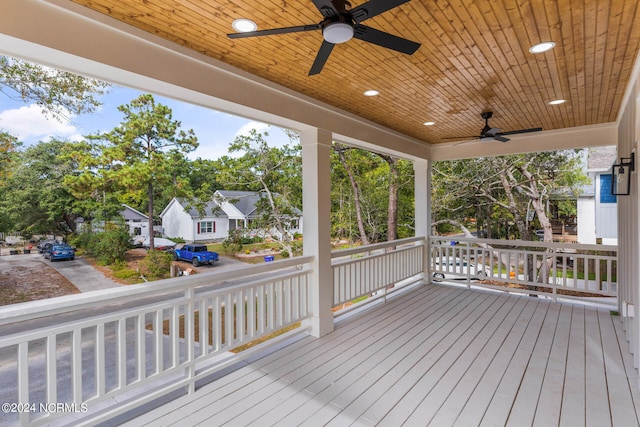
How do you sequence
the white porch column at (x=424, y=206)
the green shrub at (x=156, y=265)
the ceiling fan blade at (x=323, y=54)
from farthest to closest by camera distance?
the white porch column at (x=424, y=206)
the green shrub at (x=156, y=265)
the ceiling fan blade at (x=323, y=54)

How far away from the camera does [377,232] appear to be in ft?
31.8

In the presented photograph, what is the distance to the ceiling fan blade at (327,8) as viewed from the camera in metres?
1.52

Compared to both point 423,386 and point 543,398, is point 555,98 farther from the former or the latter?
point 423,386

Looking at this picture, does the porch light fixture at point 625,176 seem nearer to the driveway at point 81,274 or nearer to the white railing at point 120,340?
the white railing at point 120,340

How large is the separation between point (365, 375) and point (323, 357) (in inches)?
19.6

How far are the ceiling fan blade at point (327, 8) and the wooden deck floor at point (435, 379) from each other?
2507 mm

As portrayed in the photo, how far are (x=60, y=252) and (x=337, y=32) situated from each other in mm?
2525

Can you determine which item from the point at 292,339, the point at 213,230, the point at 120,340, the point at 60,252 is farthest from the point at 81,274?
the point at 292,339

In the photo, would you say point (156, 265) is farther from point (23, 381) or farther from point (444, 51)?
point (444, 51)

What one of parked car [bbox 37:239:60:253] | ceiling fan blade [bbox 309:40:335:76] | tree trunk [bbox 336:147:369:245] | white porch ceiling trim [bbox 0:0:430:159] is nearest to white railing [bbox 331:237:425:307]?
white porch ceiling trim [bbox 0:0:430:159]

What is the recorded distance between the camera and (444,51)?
2527 millimetres

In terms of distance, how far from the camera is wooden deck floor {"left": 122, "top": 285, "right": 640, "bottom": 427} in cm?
223

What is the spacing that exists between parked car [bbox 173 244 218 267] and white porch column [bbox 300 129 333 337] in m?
1.08

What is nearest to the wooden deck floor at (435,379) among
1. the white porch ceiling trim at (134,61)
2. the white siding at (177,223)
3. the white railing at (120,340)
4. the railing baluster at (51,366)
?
the white railing at (120,340)
